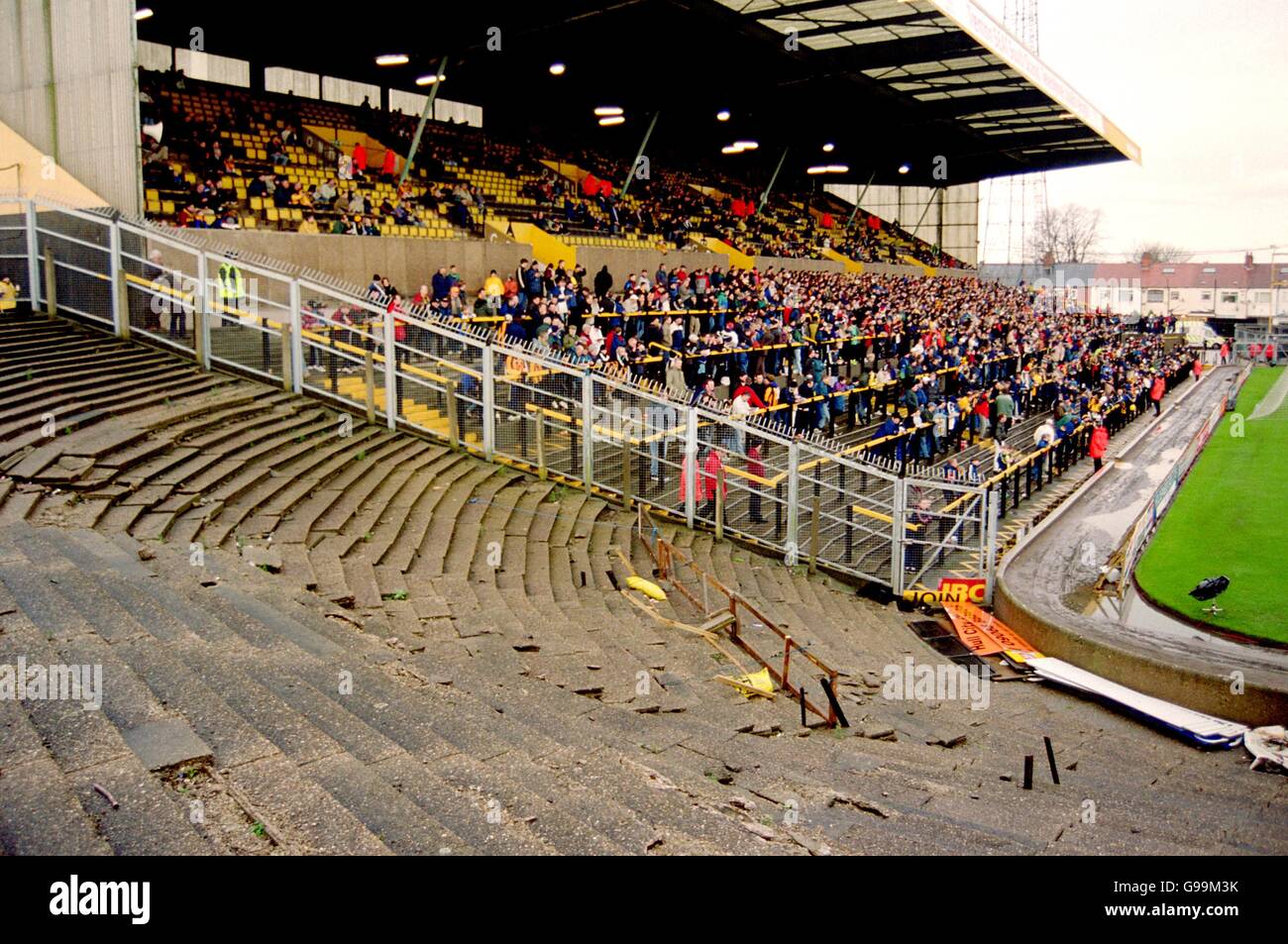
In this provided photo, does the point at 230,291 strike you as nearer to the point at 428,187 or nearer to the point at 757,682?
the point at 757,682

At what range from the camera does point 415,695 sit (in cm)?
660

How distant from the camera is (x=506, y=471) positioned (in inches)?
581

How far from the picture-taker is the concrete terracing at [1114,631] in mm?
10125

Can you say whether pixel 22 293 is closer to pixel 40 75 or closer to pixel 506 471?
pixel 40 75

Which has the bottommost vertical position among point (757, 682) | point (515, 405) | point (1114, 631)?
point (1114, 631)

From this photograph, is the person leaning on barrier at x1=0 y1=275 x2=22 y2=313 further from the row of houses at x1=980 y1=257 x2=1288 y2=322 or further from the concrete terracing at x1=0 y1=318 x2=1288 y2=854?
the row of houses at x1=980 y1=257 x2=1288 y2=322

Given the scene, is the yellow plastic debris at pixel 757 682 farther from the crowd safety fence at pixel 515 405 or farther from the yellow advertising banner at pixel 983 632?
the crowd safety fence at pixel 515 405

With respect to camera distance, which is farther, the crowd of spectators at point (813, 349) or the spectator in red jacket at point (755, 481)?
the crowd of spectators at point (813, 349)

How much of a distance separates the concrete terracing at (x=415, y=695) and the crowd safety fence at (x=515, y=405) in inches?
48.8

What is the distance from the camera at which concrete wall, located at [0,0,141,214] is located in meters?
15.9

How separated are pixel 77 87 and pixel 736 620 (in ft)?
49.1

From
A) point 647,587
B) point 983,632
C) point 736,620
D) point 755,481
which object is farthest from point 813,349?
point 736,620

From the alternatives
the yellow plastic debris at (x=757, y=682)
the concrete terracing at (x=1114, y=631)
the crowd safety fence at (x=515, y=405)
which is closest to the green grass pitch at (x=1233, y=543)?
the concrete terracing at (x=1114, y=631)
